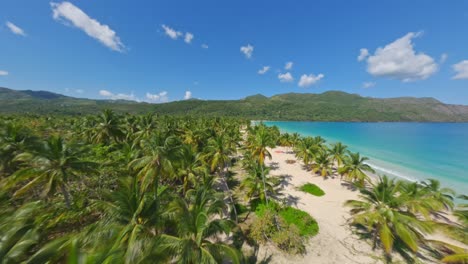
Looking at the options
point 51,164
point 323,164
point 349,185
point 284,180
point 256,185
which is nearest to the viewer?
point 51,164

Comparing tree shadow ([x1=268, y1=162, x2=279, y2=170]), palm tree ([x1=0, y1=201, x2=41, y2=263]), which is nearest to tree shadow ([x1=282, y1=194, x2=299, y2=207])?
tree shadow ([x1=268, y1=162, x2=279, y2=170])

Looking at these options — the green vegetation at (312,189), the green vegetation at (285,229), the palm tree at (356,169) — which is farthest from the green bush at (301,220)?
the palm tree at (356,169)

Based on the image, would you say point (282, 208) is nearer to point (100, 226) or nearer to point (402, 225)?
point (402, 225)

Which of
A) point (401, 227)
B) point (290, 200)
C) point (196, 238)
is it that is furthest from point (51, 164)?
point (401, 227)

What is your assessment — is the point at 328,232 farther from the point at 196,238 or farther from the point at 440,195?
the point at 440,195

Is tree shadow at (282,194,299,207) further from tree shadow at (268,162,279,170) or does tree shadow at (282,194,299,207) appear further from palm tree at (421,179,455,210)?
palm tree at (421,179,455,210)

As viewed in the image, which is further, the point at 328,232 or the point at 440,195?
the point at 440,195

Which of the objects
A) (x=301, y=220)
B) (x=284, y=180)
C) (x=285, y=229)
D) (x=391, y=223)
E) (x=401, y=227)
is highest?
(x=401, y=227)
